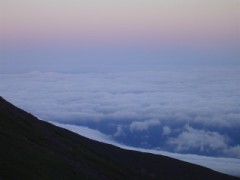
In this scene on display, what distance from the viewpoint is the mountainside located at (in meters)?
53.9

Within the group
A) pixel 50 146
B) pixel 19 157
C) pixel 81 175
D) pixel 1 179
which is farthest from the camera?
pixel 50 146

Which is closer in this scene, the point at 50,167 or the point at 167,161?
the point at 50,167

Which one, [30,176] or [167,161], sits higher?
[167,161]

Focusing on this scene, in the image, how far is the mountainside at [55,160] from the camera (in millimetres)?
53891

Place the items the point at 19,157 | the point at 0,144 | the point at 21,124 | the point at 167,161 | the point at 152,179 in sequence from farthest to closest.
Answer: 1. the point at 167,161
2. the point at 152,179
3. the point at 21,124
4. the point at 0,144
5. the point at 19,157

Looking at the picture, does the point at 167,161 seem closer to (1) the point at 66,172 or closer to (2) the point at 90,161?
(2) the point at 90,161

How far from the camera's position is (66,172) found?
205 feet

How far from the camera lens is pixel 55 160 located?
6475 cm

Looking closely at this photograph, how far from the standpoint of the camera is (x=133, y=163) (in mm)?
140375

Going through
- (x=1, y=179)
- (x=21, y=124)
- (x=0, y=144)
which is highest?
(x=21, y=124)

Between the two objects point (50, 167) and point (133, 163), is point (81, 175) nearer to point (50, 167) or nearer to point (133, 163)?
point (50, 167)

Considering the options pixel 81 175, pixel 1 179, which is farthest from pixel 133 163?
pixel 1 179

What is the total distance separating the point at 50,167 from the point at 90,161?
34119 millimetres

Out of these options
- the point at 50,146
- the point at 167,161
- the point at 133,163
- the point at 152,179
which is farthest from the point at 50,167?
the point at 167,161
